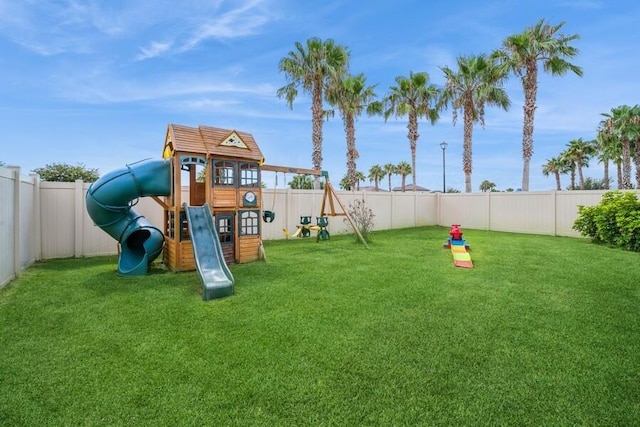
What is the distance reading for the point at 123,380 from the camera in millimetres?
2371

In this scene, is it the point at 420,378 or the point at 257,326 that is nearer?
the point at 420,378

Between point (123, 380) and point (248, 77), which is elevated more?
point (248, 77)

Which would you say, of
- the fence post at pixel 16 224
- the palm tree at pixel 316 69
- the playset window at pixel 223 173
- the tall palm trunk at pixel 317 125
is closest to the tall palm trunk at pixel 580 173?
the palm tree at pixel 316 69

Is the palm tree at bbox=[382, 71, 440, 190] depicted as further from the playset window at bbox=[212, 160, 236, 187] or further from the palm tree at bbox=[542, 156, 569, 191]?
the palm tree at bbox=[542, 156, 569, 191]

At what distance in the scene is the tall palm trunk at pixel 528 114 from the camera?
14273mm

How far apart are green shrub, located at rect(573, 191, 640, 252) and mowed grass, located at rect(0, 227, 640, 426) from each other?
3.94 meters

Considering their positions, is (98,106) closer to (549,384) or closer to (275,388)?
(275,388)

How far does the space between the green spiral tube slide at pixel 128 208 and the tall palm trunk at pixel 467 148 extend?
14884 millimetres

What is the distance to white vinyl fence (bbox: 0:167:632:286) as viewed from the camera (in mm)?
5465

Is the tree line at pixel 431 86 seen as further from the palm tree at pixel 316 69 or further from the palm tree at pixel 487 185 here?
the palm tree at pixel 487 185

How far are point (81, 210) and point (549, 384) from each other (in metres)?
9.14

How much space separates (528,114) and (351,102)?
808cm

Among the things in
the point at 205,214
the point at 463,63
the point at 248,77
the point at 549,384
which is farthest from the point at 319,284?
the point at 463,63

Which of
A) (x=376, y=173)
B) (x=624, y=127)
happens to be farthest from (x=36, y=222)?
(x=376, y=173)
